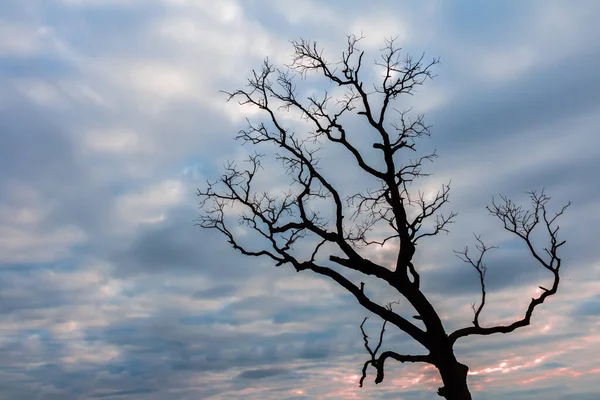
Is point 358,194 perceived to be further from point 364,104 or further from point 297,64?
point 297,64

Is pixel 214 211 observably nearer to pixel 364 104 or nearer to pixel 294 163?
pixel 294 163

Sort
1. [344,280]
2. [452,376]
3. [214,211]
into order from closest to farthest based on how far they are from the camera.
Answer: [452,376] → [344,280] → [214,211]

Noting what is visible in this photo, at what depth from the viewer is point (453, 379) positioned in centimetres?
1844

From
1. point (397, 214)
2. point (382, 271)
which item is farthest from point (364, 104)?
point (382, 271)

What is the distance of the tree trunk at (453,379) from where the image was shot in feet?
60.0

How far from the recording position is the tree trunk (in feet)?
60.0

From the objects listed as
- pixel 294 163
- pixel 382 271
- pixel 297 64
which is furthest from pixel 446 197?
pixel 297 64

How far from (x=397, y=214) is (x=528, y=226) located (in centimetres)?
398

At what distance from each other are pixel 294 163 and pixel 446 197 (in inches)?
180

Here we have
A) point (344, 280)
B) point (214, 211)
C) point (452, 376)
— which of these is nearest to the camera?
point (452, 376)

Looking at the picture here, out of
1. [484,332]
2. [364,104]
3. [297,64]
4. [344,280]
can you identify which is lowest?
[484,332]

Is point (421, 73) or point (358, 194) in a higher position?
point (421, 73)

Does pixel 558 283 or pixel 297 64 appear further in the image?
pixel 297 64

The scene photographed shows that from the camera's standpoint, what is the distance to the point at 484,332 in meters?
19.3
